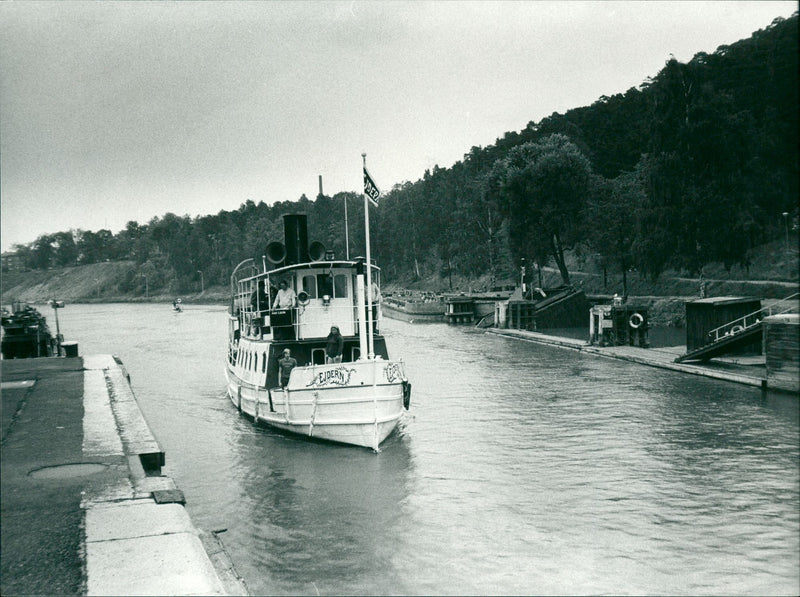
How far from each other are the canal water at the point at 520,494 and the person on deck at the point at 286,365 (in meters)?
1.91

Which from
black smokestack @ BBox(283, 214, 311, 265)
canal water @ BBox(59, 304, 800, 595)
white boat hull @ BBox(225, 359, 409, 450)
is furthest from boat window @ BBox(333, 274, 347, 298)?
canal water @ BBox(59, 304, 800, 595)

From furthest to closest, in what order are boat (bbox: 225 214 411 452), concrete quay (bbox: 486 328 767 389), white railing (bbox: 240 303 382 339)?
1. concrete quay (bbox: 486 328 767 389)
2. white railing (bbox: 240 303 382 339)
3. boat (bbox: 225 214 411 452)

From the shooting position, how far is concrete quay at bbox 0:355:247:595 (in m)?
7.87

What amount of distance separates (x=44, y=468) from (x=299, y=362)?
→ 10.4m

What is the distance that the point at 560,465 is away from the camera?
1748 cm

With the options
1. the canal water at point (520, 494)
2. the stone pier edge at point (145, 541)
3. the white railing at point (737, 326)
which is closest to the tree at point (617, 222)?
the white railing at point (737, 326)

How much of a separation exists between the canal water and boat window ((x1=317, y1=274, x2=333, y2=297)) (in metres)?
4.86

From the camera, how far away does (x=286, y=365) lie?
2064 centimetres

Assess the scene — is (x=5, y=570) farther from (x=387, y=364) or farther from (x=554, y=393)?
(x=554, y=393)

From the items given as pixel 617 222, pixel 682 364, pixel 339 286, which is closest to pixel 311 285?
pixel 339 286

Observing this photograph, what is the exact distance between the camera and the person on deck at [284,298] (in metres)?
22.2

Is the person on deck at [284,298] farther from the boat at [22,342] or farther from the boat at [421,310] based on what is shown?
the boat at [421,310]

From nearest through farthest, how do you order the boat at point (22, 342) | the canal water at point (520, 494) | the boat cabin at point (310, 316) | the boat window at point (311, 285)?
the canal water at point (520, 494) < the boat cabin at point (310, 316) < the boat window at point (311, 285) < the boat at point (22, 342)

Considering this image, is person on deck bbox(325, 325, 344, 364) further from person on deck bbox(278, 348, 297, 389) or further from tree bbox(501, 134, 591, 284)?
tree bbox(501, 134, 591, 284)
